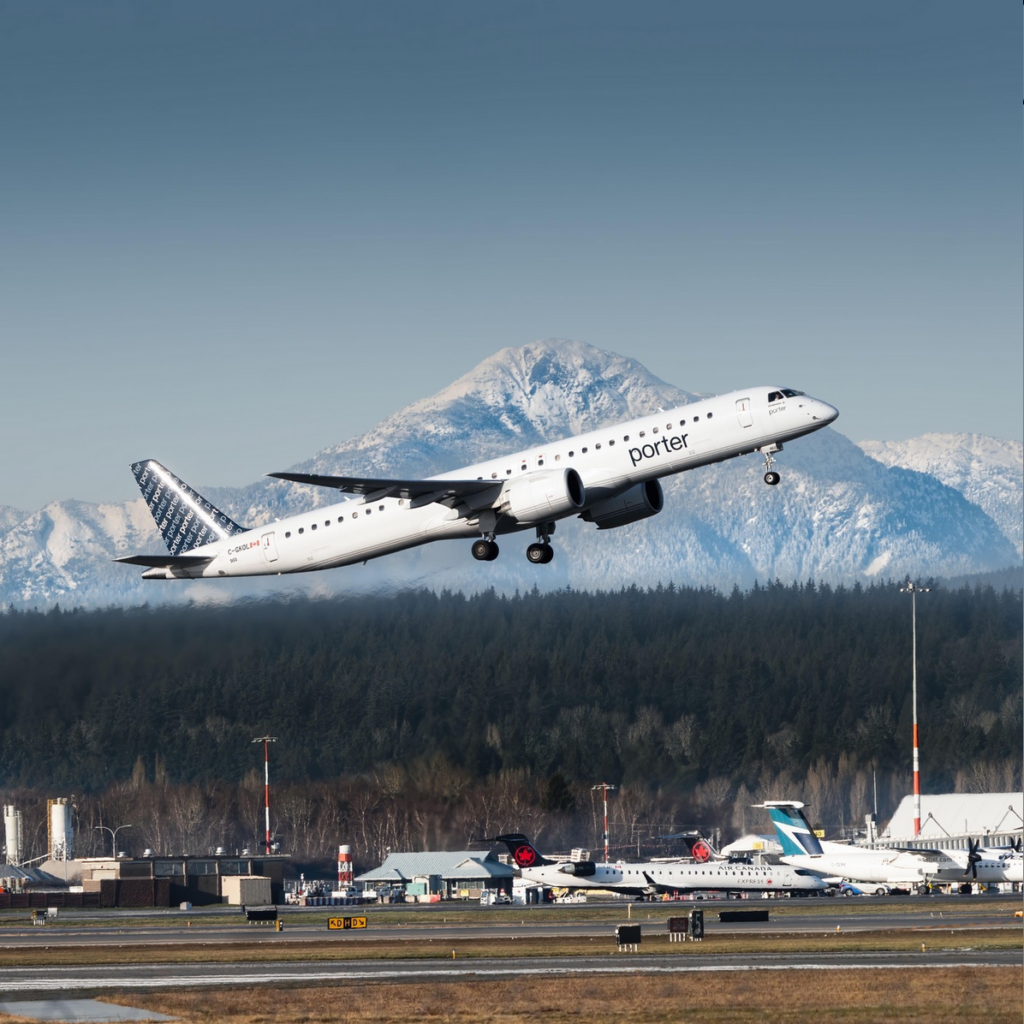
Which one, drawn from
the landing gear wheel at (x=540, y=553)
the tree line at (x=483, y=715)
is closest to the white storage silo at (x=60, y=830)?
the tree line at (x=483, y=715)

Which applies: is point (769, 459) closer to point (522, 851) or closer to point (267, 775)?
point (522, 851)

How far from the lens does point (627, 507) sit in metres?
73.6

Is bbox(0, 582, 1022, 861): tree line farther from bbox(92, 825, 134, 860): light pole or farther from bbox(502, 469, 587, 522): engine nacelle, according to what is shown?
bbox(502, 469, 587, 522): engine nacelle

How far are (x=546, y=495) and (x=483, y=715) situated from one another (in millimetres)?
70017

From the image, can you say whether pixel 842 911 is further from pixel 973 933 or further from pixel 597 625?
pixel 597 625

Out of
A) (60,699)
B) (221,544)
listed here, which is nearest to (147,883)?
(60,699)

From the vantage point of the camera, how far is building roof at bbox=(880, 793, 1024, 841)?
155000 millimetres

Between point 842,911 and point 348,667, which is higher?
point 348,667

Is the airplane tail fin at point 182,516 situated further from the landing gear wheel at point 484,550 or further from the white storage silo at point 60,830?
the white storage silo at point 60,830

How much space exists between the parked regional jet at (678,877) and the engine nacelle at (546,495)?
140 feet

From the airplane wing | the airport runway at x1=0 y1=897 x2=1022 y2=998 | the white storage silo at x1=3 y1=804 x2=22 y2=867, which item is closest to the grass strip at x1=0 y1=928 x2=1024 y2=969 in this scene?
the airport runway at x1=0 y1=897 x2=1022 y2=998

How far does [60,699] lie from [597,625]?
81.3m

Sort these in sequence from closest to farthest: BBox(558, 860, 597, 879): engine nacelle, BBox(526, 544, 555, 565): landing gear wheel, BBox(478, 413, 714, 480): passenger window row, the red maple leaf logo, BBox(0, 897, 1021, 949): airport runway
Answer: BBox(478, 413, 714, 480): passenger window row → BBox(526, 544, 555, 565): landing gear wheel → BBox(0, 897, 1021, 949): airport runway → BBox(558, 860, 597, 879): engine nacelle → the red maple leaf logo

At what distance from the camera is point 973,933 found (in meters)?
74.6
